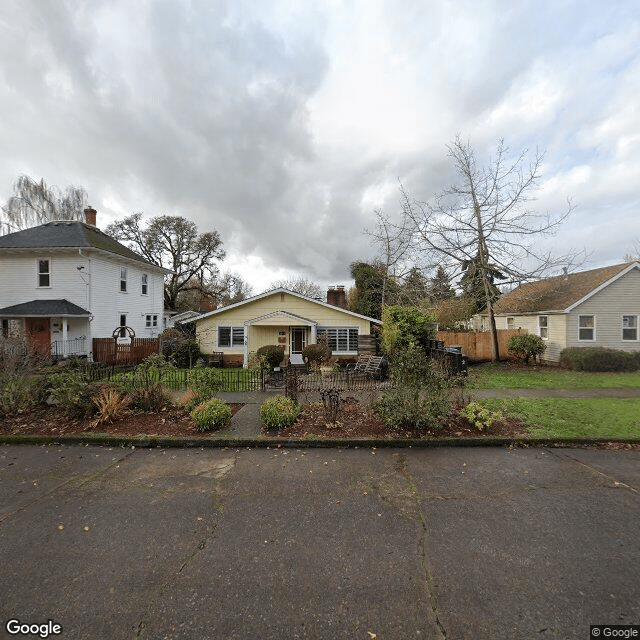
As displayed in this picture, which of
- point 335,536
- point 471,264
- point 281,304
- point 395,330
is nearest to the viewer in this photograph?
point 335,536

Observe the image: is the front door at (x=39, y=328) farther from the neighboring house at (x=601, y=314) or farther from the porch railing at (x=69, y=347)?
the neighboring house at (x=601, y=314)

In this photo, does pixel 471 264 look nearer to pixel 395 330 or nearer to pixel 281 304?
pixel 395 330

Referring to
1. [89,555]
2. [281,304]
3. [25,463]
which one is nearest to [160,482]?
[89,555]

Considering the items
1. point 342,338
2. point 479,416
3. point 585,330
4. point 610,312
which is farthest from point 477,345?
point 479,416

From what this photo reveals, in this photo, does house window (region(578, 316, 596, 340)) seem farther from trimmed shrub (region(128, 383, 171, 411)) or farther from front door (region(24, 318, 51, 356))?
front door (region(24, 318, 51, 356))

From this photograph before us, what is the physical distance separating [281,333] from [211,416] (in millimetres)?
13237

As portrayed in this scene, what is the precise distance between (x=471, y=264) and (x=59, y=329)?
76.4 ft

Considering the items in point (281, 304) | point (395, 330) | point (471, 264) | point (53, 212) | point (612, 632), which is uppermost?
point (53, 212)

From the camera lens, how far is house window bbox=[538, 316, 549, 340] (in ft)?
65.0

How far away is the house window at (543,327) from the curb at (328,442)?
15499mm

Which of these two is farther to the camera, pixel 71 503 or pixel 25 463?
pixel 25 463

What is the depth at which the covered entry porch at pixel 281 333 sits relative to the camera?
19172 millimetres

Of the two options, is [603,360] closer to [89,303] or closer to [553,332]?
[553,332]

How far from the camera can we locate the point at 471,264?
58.7 ft
